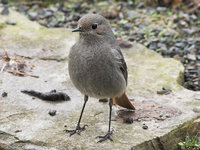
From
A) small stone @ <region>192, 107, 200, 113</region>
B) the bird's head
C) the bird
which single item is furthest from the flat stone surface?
the bird's head

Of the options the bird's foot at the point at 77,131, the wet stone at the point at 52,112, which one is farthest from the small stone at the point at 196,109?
the wet stone at the point at 52,112

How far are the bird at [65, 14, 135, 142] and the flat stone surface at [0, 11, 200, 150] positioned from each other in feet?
0.91

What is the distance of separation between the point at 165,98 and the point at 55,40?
2.58m

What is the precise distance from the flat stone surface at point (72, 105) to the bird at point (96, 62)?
277mm

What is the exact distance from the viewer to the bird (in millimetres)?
4402

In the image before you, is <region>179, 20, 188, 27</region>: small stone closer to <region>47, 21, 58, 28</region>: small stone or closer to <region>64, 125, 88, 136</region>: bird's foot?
<region>47, 21, 58, 28</region>: small stone

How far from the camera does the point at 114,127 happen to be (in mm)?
4797

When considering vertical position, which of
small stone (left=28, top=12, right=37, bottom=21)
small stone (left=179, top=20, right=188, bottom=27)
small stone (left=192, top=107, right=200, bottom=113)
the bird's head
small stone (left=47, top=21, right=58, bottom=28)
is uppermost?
the bird's head

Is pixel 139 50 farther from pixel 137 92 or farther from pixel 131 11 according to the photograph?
pixel 131 11

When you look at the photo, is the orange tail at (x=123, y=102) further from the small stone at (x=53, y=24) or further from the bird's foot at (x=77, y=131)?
the small stone at (x=53, y=24)

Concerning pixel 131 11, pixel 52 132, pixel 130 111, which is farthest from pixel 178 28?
pixel 52 132

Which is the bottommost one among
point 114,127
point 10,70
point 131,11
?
Result: point 114,127

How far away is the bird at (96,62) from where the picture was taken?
4402mm

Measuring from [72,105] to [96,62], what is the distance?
1080mm
